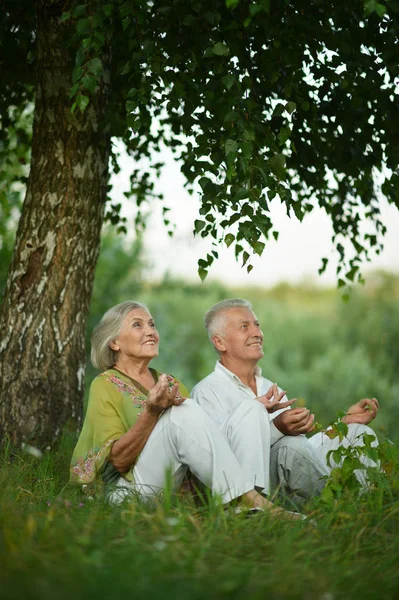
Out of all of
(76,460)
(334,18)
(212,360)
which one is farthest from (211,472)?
(212,360)

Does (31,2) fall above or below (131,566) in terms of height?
above

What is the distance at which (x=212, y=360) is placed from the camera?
26.4 m

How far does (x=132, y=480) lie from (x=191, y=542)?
0.99 m

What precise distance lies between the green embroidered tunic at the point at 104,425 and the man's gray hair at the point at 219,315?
0.70 m

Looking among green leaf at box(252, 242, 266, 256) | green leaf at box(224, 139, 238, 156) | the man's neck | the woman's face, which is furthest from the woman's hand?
green leaf at box(224, 139, 238, 156)

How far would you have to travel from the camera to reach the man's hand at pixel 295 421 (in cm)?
352

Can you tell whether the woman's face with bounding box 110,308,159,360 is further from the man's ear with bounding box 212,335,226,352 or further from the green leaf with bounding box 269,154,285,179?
the green leaf with bounding box 269,154,285,179

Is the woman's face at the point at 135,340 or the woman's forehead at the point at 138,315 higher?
the woman's forehead at the point at 138,315

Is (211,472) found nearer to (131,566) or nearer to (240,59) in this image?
(131,566)

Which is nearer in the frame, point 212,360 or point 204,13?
point 204,13

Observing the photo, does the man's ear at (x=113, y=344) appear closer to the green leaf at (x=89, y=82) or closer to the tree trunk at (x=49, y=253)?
the tree trunk at (x=49, y=253)

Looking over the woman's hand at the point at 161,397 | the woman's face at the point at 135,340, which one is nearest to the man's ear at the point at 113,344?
the woman's face at the point at 135,340

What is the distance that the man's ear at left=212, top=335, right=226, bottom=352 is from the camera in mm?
4086

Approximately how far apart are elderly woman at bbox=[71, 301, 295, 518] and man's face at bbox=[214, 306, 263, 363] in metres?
0.47
